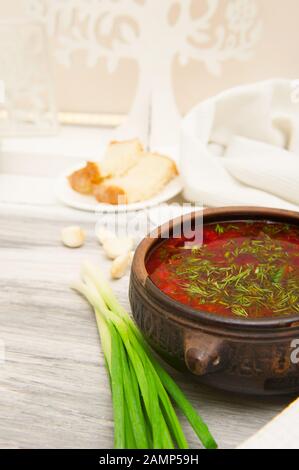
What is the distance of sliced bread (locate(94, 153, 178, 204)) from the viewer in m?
1.84

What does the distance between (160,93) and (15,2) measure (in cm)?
73

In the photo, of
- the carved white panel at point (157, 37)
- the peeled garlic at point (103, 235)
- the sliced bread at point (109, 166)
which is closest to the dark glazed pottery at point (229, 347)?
the peeled garlic at point (103, 235)

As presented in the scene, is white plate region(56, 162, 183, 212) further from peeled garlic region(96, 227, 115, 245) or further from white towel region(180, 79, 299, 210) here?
peeled garlic region(96, 227, 115, 245)

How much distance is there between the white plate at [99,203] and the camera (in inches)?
71.7

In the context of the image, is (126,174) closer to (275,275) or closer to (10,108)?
(10,108)

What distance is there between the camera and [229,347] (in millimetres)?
966

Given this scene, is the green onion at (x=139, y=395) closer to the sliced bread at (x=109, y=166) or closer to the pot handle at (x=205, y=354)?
the pot handle at (x=205, y=354)

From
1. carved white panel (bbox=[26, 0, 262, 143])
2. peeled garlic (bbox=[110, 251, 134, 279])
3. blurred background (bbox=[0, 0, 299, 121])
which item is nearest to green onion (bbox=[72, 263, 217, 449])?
peeled garlic (bbox=[110, 251, 134, 279])

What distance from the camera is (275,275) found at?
1.12 m

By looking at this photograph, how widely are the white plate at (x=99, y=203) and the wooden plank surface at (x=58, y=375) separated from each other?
27cm

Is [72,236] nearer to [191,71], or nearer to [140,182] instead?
[140,182]

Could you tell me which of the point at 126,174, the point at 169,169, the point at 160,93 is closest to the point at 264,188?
the point at 169,169

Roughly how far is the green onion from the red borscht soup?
128 mm
